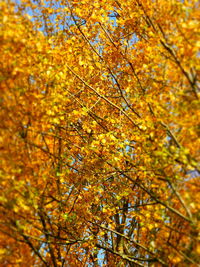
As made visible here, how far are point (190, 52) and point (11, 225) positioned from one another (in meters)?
3.90

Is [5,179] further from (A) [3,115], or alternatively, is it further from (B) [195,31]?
(B) [195,31]

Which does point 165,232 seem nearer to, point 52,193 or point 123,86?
point 52,193

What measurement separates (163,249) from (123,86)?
209 inches

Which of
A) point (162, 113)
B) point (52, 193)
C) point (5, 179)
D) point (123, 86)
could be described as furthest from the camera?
point (123, 86)

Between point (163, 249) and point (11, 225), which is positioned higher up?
point (163, 249)

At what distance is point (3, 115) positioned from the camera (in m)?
4.58

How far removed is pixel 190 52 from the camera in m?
4.65

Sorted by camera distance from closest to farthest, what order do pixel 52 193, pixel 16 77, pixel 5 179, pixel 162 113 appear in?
pixel 5 179
pixel 16 77
pixel 162 113
pixel 52 193

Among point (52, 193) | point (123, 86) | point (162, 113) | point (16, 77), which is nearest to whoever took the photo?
point (16, 77)

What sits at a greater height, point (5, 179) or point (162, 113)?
point (162, 113)

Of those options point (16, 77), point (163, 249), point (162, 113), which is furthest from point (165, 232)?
point (16, 77)

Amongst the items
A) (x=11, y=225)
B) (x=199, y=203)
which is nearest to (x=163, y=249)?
(x=199, y=203)

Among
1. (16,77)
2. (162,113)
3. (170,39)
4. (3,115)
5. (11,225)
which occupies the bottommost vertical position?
(11,225)

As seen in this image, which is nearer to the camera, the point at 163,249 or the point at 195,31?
the point at 195,31
